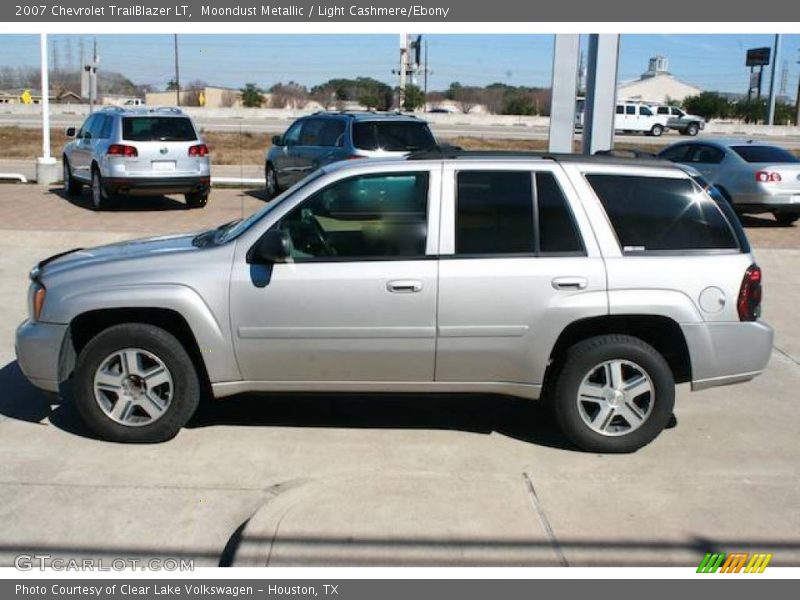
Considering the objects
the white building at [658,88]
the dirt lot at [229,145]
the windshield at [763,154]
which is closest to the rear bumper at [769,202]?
the windshield at [763,154]

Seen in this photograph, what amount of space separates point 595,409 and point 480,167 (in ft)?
5.29

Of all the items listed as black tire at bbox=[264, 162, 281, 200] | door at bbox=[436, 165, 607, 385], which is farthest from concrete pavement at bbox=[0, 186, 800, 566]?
black tire at bbox=[264, 162, 281, 200]

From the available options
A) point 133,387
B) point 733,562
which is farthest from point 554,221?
point 133,387

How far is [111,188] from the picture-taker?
15328 millimetres

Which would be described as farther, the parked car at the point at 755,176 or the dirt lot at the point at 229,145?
the dirt lot at the point at 229,145

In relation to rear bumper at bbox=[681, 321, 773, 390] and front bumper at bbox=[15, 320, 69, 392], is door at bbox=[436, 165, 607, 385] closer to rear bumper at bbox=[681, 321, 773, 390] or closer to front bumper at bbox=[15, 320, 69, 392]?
rear bumper at bbox=[681, 321, 773, 390]

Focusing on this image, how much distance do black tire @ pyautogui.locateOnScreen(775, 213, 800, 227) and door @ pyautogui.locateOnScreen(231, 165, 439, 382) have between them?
12.5m

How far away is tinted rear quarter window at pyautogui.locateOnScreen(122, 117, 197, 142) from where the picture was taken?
15438mm

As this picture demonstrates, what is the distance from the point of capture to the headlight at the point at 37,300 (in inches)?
215

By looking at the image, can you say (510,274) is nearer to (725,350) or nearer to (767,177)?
(725,350)

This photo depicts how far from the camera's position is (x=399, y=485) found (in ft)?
16.1

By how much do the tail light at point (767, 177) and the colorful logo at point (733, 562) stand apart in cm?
1194

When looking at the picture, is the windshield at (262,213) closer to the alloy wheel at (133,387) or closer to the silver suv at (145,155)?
the alloy wheel at (133,387)

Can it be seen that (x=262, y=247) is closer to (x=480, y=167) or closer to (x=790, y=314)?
(x=480, y=167)
